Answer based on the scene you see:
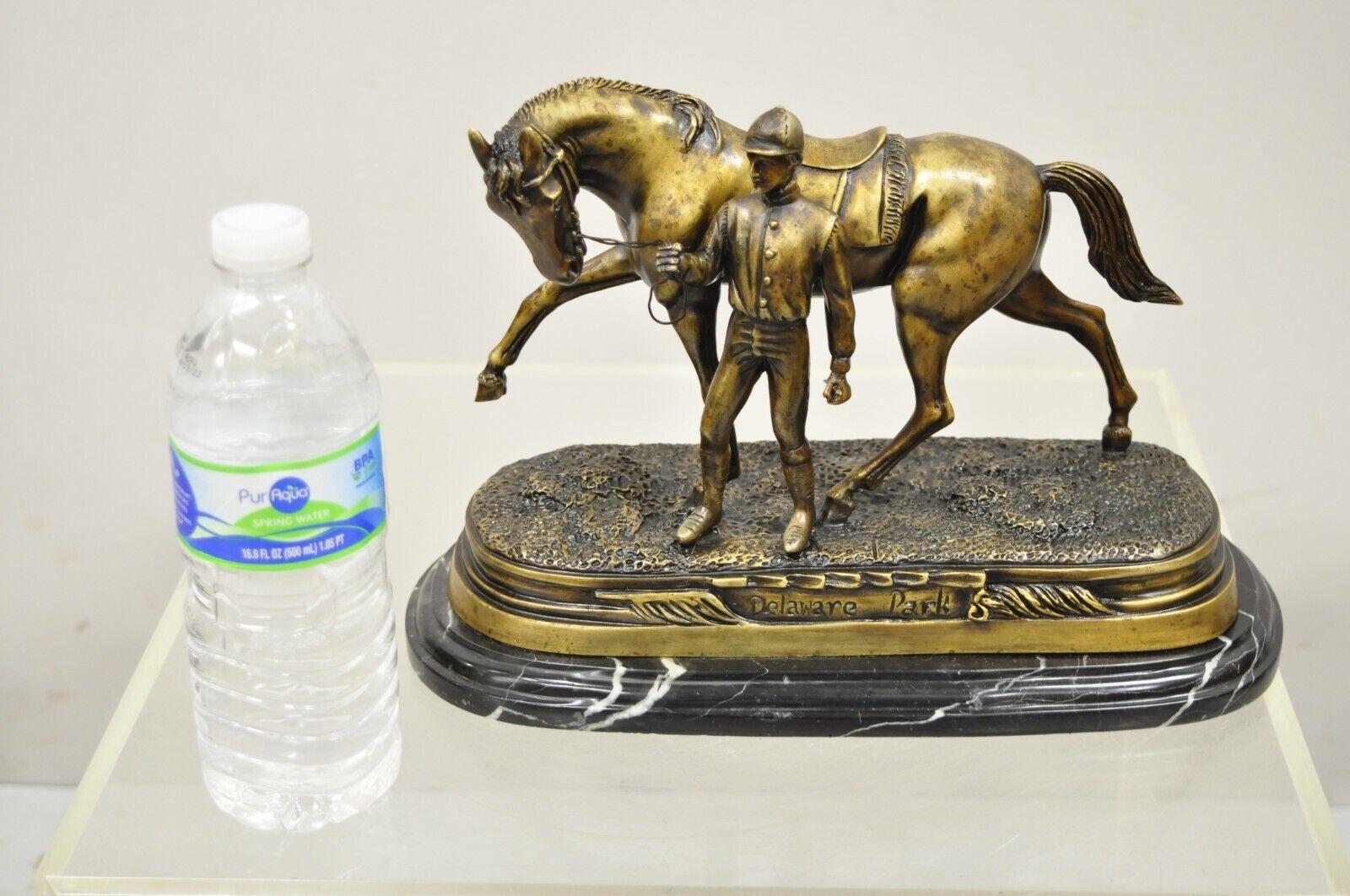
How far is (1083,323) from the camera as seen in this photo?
3002 mm

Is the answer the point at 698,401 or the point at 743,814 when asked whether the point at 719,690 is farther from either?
the point at 698,401

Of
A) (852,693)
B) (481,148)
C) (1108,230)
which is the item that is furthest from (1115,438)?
(481,148)

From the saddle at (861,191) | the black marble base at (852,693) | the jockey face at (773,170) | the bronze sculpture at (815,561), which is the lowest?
the black marble base at (852,693)

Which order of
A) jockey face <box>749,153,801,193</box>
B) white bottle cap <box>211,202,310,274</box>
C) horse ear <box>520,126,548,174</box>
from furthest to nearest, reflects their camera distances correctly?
horse ear <box>520,126,548,174</box> → jockey face <box>749,153,801,193</box> → white bottle cap <box>211,202,310,274</box>

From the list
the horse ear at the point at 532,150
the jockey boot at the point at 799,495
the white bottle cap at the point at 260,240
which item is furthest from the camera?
the jockey boot at the point at 799,495

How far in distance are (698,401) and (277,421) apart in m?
1.21

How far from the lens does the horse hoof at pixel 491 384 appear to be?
2.88 meters

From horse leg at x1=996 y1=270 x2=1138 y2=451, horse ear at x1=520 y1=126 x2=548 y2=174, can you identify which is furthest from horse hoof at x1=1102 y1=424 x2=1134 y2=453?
horse ear at x1=520 y1=126 x2=548 y2=174

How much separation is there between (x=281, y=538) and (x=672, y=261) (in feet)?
2.13

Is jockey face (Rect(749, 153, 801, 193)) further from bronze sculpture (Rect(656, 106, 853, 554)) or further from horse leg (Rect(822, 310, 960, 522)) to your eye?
horse leg (Rect(822, 310, 960, 522))

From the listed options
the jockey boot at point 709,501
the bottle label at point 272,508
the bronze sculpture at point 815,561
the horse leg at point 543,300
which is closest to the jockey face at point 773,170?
the bronze sculpture at point 815,561

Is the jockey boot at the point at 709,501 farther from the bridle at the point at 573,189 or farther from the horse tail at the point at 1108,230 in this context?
the horse tail at the point at 1108,230

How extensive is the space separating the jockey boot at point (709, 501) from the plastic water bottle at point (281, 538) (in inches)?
17.9

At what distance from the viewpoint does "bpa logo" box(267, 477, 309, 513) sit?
2.35 metres
